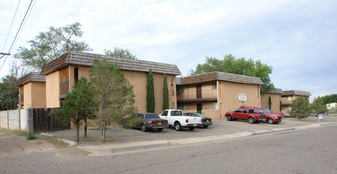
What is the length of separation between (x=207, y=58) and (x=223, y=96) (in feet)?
97.0

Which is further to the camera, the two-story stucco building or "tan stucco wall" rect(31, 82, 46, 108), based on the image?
"tan stucco wall" rect(31, 82, 46, 108)

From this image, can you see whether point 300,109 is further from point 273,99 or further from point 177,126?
point 177,126

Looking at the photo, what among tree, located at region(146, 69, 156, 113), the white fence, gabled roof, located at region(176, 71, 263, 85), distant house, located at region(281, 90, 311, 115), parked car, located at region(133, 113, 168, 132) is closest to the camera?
the white fence

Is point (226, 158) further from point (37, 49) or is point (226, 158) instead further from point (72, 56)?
point (37, 49)

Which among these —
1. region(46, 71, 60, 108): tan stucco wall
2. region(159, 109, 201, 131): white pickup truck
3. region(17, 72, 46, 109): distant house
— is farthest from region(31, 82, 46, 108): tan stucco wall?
region(159, 109, 201, 131): white pickup truck

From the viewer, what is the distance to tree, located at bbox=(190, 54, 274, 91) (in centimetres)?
4497

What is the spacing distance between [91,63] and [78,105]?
7.95 meters

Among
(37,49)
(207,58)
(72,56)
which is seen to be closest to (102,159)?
(72,56)

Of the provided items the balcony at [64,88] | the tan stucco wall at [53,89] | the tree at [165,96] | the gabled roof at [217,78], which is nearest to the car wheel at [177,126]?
the tree at [165,96]

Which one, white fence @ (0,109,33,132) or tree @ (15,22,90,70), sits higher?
tree @ (15,22,90,70)

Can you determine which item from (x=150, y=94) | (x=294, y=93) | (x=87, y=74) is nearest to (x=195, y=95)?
(x=150, y=94)

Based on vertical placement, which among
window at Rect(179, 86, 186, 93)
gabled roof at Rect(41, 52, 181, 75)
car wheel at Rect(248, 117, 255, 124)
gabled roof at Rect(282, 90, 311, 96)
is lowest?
car wheel at Rect(248, 117, 255, 124)

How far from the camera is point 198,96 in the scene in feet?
111

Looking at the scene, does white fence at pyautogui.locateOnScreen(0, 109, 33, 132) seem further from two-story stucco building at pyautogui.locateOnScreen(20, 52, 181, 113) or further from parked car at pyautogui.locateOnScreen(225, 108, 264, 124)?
parked car at pyautogui.locateOnScreen(225, 108, 264, 124)
